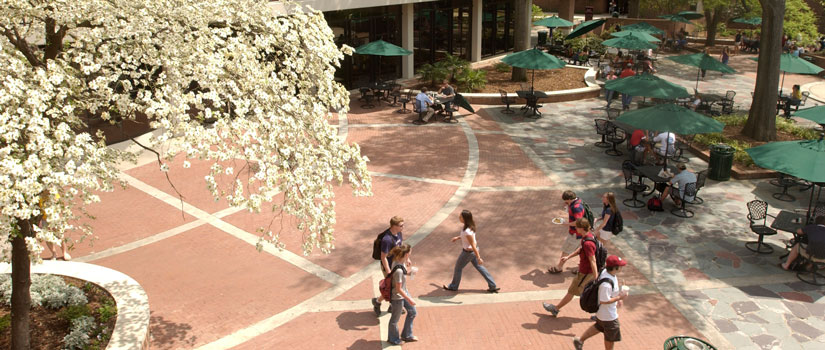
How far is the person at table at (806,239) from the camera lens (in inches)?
436

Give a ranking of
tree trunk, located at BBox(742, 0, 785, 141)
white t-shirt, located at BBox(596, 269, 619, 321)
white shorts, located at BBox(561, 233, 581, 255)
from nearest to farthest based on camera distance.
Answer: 1. white t-shirt, located at BBox(596, 269, 619, 321)
2. white shorts, located at BBox(561, 233, 581, 255)
3. tree trunk, located at BBox(742, 0, 785, 141)

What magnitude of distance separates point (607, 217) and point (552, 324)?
2310mm

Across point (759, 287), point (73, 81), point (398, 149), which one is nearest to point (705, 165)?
point (759, 287)

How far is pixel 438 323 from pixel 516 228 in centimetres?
416

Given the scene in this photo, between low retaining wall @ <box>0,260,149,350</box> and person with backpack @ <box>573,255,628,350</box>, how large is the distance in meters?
6.08

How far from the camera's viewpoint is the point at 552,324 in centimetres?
1002

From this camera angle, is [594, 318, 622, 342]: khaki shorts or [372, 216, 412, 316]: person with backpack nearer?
[594, 318, 622, 342]: khaki shorts

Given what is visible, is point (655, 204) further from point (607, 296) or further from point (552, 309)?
point (607, 296)

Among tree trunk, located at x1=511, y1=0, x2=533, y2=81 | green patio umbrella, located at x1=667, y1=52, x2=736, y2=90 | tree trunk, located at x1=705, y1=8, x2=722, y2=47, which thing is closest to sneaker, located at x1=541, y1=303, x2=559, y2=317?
green patio umbrella, located at x1=667, y1=52, x2=736, y2=90

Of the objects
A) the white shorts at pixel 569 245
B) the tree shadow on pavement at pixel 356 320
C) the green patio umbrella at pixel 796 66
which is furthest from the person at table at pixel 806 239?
the green patio umbrella at pixel 796 66

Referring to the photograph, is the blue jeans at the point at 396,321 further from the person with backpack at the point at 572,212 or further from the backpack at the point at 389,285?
the person with backpack at the point at 572,212

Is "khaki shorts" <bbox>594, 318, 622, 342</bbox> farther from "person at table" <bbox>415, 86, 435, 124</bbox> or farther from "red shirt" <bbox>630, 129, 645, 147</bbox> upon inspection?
"person at table" <bbox>415, 86, 435, 124</bbox>

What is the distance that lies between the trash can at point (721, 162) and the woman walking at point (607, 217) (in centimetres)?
645

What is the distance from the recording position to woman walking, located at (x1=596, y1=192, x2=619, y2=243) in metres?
11.0
